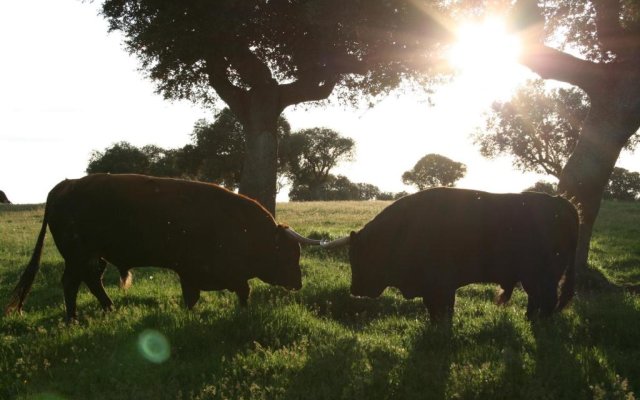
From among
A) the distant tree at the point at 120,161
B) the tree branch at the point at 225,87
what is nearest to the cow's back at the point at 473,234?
the tree branch at the point at 225,87

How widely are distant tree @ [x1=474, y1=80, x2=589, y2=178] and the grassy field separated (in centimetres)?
3962

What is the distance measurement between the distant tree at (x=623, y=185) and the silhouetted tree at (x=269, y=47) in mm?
58732

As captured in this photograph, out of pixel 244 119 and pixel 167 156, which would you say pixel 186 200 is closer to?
pixel 244 119

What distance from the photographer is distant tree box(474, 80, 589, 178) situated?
150 feet

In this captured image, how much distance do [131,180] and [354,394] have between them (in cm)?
550

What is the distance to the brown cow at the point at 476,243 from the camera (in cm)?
808

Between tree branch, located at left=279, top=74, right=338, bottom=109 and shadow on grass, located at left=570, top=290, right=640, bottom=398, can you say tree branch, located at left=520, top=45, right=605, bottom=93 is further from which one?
tree branch, located at left=279, top=74, right=338, bottom=109

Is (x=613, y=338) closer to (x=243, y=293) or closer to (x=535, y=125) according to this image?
(x=243, y=293)

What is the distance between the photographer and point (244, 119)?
17.3m

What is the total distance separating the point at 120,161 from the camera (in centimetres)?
6812

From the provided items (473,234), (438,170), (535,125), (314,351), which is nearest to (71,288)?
(314,351)

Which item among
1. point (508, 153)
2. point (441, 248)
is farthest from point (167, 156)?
point (441, 248)

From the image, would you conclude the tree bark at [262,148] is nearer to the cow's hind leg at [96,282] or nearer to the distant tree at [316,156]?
the cow's hind leg at [96,282]

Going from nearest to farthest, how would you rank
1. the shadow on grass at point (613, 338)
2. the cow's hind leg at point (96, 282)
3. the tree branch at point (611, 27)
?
the shadow on grass at point (613, 338), the cow's hind leg at point (96, 282), the tree branch at point (611, 27)
